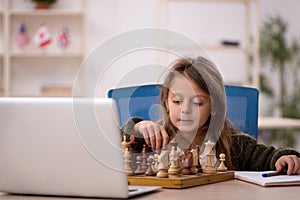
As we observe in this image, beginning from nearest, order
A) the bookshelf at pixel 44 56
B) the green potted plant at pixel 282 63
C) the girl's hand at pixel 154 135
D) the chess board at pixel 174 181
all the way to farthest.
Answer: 1. the chess board at pixel 174 181
2. the girl's hand at pixel 154 135
3. the bookshelf at pixel 44 56
4. the green potted plant at pixel 282 63

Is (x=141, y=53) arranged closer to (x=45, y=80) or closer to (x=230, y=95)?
(x=45, y=80)

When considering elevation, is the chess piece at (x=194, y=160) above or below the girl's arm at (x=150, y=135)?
below

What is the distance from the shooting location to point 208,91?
1.75 metres

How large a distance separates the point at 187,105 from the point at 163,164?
25cm

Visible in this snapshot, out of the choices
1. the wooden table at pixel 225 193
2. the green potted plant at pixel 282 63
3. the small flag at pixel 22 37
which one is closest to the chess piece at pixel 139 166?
the wooden table at pixel 225 193

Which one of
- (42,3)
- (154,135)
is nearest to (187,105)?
(154,135)

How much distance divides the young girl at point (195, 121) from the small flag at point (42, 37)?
3418 mm

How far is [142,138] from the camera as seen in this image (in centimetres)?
163

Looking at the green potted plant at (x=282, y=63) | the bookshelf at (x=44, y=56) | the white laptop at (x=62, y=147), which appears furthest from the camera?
the green potted plant at (x=282, y=63)

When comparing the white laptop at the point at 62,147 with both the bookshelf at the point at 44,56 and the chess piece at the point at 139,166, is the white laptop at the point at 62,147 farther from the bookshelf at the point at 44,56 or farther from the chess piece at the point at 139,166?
the bookshelf at the point at 44,56

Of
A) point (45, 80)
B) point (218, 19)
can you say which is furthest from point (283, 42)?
point (45, 80)

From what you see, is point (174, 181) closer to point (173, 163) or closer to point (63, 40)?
point (173, 163)

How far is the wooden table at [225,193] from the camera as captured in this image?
1347 mm

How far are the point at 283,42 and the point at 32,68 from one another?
226cm
